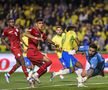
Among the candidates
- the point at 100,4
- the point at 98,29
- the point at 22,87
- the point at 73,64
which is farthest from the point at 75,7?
the point at 22,87

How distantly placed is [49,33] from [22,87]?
41.3ft

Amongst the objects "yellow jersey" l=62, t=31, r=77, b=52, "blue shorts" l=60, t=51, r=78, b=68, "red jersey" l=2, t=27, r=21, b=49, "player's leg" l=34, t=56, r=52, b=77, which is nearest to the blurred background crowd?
"yellow jersey" l=62, t=31, r=77, b=52

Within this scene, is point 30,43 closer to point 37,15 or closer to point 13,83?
point 13,83

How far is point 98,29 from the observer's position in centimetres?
3039

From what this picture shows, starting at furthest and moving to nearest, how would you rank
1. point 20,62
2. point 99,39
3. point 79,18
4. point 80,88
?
point 79,18, point 99,39, point 20,62, point 80,88

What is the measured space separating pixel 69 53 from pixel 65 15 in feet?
42.1

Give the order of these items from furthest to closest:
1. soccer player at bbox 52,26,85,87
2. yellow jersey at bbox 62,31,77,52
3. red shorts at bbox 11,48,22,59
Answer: yellow jersey at bbox 62,31,77,52
soccer player at bbox 52,26,85,87
red shorts at bbox 11,48,22,59

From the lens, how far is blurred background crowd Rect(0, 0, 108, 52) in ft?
98.8

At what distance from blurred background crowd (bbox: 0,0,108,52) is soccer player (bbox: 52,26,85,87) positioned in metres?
7.21

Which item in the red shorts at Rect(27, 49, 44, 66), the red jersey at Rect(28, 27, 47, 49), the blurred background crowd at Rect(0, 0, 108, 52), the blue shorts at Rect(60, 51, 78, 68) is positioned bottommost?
the blurred background crowd at Rect(0, 0, 108, 52)

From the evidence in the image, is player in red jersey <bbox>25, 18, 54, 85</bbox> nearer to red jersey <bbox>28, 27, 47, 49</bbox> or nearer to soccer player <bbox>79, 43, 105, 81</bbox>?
red jersey <bbox>28, 27, 47, 49</bbox>

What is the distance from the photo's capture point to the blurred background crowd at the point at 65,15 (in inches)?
1186

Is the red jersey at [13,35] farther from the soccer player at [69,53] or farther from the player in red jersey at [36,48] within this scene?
the player in red jersey at [36,48]

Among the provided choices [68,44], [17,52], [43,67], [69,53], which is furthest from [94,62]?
[68,44]
